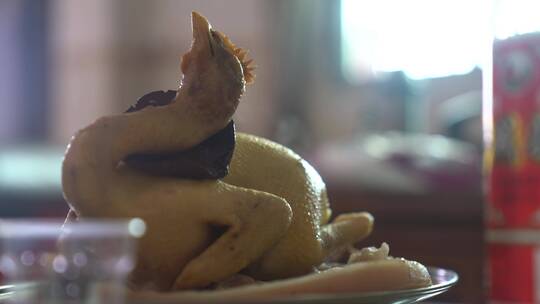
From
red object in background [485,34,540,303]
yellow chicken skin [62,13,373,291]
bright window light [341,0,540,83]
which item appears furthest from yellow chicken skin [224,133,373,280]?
bright window light [341,0,540,83]

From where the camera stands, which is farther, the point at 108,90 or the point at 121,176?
the point at 108,90

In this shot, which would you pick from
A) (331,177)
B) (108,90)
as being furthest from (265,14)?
(331,177)

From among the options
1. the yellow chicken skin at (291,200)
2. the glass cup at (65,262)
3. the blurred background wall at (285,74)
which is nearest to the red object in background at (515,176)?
the yellow chicken skin at (291,200)

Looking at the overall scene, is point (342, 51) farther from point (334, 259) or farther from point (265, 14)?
point (334, 259)

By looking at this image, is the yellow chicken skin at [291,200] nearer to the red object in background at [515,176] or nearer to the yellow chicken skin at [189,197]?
the yellow chicken skin at [189,197]

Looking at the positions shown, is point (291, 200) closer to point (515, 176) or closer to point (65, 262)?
point (65, 262)
